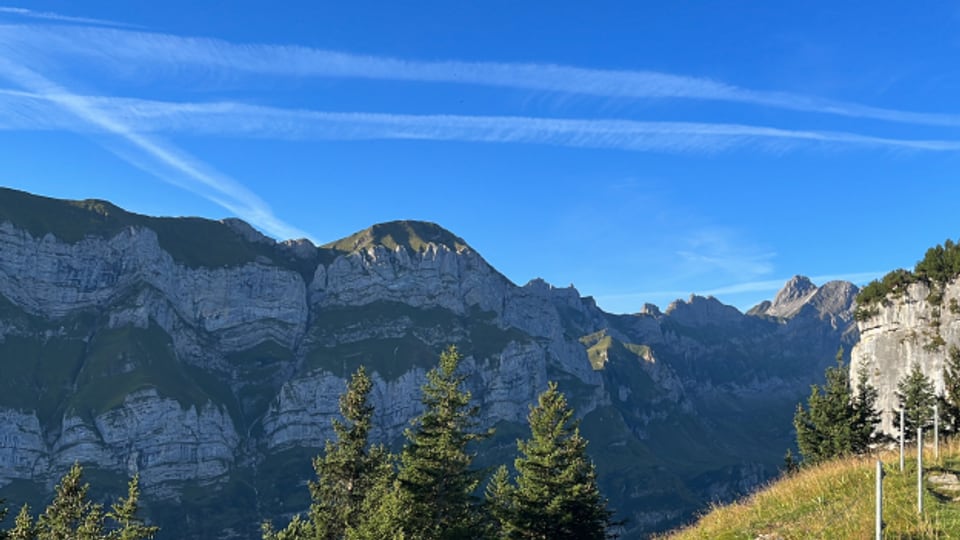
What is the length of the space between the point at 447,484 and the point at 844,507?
21923mm

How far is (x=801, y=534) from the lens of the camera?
544 inches

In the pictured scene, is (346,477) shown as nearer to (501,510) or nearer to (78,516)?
(501,510)

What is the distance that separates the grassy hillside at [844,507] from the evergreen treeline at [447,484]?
52.8ft

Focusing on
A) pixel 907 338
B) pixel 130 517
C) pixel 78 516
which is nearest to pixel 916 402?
pixel 907 338

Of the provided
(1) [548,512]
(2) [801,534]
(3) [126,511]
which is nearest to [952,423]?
(1) [548,512]

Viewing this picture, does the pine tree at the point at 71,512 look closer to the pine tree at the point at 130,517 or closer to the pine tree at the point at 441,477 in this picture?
the pine tree at the point at 130,517

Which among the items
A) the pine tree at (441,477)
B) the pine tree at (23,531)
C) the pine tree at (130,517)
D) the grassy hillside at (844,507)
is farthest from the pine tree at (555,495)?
the pine tree at (23,531)

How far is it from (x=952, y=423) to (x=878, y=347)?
49.3 metres

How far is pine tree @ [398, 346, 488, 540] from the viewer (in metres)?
32.9

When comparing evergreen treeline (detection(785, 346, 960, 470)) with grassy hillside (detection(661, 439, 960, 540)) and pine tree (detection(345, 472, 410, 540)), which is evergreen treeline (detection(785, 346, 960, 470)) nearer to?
pine tree (detection(345, 472, 410, 540))

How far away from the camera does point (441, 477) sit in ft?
110

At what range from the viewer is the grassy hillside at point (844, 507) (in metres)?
13.1

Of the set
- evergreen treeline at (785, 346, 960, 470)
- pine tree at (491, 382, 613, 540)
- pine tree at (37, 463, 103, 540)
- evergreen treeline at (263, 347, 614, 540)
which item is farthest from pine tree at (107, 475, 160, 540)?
evergreen treeline at (785, 346, 960, 470)

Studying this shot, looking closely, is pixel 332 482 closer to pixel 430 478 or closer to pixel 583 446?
pixel 430 478
